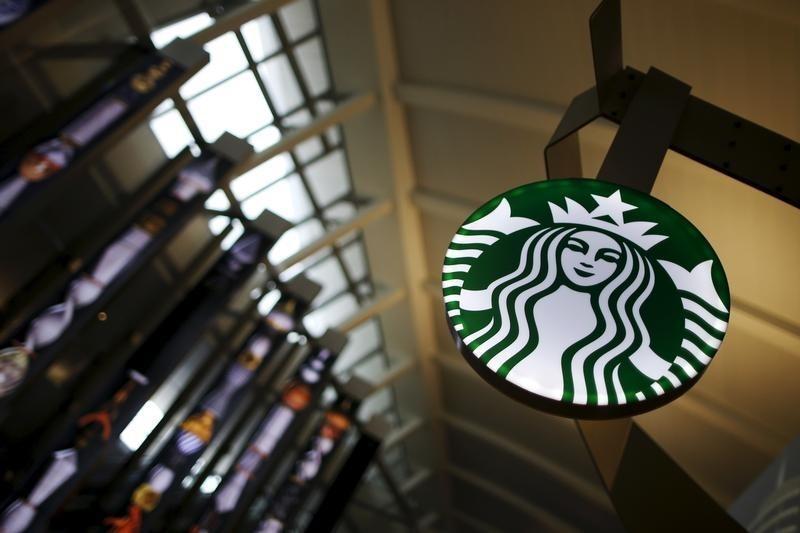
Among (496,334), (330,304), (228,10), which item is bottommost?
(496,334)

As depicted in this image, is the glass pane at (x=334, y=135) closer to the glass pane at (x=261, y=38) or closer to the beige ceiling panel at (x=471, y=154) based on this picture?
the beige ceiling panel at (x=471, y=154)

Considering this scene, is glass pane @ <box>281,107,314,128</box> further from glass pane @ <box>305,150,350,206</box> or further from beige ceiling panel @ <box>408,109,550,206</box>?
beige ceiling panel @ <box>408,109,550,206</box>

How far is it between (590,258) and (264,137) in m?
7.98

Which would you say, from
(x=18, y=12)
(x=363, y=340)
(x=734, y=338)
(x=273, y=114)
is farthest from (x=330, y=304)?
(x=18, y=12)

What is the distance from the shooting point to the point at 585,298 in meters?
3.54

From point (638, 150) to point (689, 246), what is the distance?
25.3 inches

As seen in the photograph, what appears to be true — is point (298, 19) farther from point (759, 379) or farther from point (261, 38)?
point (759, 379)

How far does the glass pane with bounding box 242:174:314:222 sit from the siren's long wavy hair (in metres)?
8.19

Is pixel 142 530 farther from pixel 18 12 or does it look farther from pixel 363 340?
pixel 363 340

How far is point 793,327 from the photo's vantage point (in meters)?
8.44

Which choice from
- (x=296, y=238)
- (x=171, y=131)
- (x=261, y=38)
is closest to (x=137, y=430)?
(x=296, y=238)

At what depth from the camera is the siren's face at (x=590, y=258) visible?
3.61 m

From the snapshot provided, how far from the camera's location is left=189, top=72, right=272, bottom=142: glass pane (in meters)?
9.76

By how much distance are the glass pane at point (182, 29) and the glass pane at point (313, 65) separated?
1810 mm
